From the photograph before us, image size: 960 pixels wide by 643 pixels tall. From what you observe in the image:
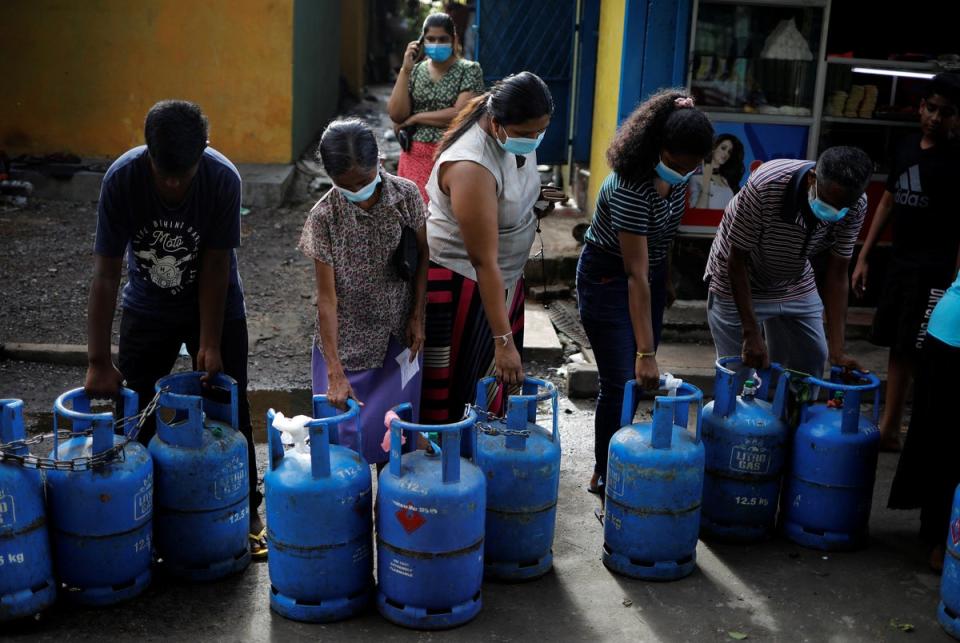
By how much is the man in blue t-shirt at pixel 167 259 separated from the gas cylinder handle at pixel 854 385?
7.28ft

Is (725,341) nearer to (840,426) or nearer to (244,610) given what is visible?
(840,426)

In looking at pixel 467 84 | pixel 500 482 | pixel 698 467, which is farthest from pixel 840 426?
pixel 467 84

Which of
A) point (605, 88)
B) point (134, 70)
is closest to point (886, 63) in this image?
point (605, 88)

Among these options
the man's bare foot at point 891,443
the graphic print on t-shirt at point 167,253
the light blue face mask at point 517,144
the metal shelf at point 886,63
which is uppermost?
the metal shelf at point 886,63

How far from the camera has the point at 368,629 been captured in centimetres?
342

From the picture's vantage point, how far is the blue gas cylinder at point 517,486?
362cm

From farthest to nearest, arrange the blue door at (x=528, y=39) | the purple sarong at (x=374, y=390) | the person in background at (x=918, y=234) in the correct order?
1. the blue door at (x=528, y=39)
2. the person in background at (x=918, y=234)
3. the purple sarong at (x=374, y=390)

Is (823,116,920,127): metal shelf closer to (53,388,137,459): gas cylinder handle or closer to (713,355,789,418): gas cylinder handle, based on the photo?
(713,355,789,418): gas cylinder handle

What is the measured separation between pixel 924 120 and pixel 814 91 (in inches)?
71.7

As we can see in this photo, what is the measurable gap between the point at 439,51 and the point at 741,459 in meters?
3.78

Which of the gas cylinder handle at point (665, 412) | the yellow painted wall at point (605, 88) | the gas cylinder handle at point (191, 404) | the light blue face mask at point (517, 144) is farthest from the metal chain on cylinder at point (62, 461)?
the yellow painted wall at point (605, 88)

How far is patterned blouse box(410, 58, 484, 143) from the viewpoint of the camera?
6.79 m

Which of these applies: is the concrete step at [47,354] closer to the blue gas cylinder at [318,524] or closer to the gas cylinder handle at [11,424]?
the gas cylinder handle at [11,424]

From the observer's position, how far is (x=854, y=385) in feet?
13.4
